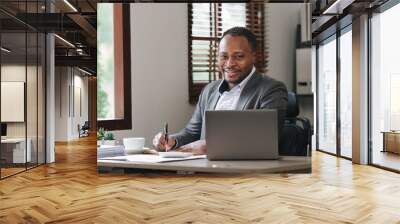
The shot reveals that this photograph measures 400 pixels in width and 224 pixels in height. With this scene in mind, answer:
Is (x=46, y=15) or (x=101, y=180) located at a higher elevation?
(x=46, y=15)

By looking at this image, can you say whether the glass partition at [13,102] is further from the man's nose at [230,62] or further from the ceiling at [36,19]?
the man's nose at [230,62]

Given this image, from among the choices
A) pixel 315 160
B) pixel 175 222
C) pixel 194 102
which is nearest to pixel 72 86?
pixel 315 160

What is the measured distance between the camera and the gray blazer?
4.63 m

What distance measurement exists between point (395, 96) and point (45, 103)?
5727 mm

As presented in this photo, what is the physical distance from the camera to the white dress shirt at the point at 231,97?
4641mm

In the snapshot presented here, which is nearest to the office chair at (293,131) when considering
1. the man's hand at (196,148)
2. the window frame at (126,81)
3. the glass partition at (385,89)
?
the man's hand at (196,148)

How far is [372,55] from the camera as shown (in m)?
6.93

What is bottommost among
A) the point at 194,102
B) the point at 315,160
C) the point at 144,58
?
the point at 315,160

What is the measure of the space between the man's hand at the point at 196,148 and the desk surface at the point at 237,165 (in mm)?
106

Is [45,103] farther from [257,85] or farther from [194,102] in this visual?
[257,85]

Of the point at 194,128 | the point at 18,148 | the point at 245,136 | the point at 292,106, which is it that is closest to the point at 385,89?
the point at 292,106

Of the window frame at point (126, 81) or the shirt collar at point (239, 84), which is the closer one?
the shirt collar at point (239, 84)

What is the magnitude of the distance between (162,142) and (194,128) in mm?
401

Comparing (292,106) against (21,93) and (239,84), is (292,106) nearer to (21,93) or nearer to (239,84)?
(239,84)
